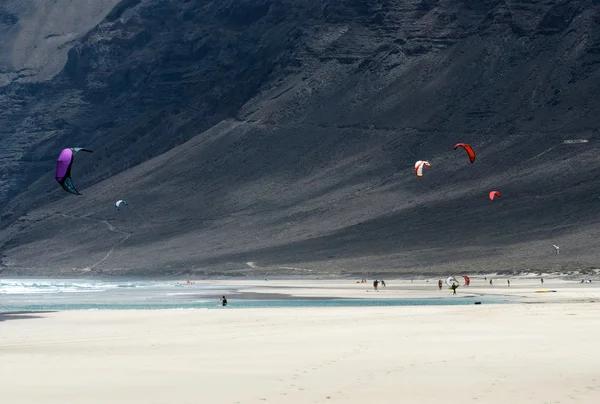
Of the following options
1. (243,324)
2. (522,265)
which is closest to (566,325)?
(243,324)

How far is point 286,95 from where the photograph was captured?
173 m

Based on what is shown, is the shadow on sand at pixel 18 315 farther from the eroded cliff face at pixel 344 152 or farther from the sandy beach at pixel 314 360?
the eroded cliff face at pixel 344 152

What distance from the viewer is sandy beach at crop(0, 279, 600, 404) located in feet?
60.3

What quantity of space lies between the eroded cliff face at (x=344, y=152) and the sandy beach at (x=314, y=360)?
6830 centimetres

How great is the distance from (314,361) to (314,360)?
188 mm

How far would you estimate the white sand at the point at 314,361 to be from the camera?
60.2 ft

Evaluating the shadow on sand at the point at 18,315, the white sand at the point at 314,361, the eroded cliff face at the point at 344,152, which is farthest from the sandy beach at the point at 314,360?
the eroded cliff face at the point at 344,152

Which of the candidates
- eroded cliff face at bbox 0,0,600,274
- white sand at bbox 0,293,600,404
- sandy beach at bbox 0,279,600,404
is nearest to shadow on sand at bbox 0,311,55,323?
sandy beach at bbox 0,279,600,404

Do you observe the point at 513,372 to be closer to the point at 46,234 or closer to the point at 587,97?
the point at 587,97

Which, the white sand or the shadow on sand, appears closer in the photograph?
the white sand

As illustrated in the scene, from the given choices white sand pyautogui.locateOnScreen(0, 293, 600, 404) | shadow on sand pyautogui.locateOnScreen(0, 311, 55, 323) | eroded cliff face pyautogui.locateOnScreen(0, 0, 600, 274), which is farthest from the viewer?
eroded cliff face pyautogui.locateOnScreen(0, 0, 600, 274)

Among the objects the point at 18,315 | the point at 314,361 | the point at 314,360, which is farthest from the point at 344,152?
the point at 314,361

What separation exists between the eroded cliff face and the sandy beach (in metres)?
68.3

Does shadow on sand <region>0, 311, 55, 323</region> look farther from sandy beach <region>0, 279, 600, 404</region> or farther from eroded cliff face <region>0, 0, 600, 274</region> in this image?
eroded cliff face <region>0, 0, 600, 274</region>
